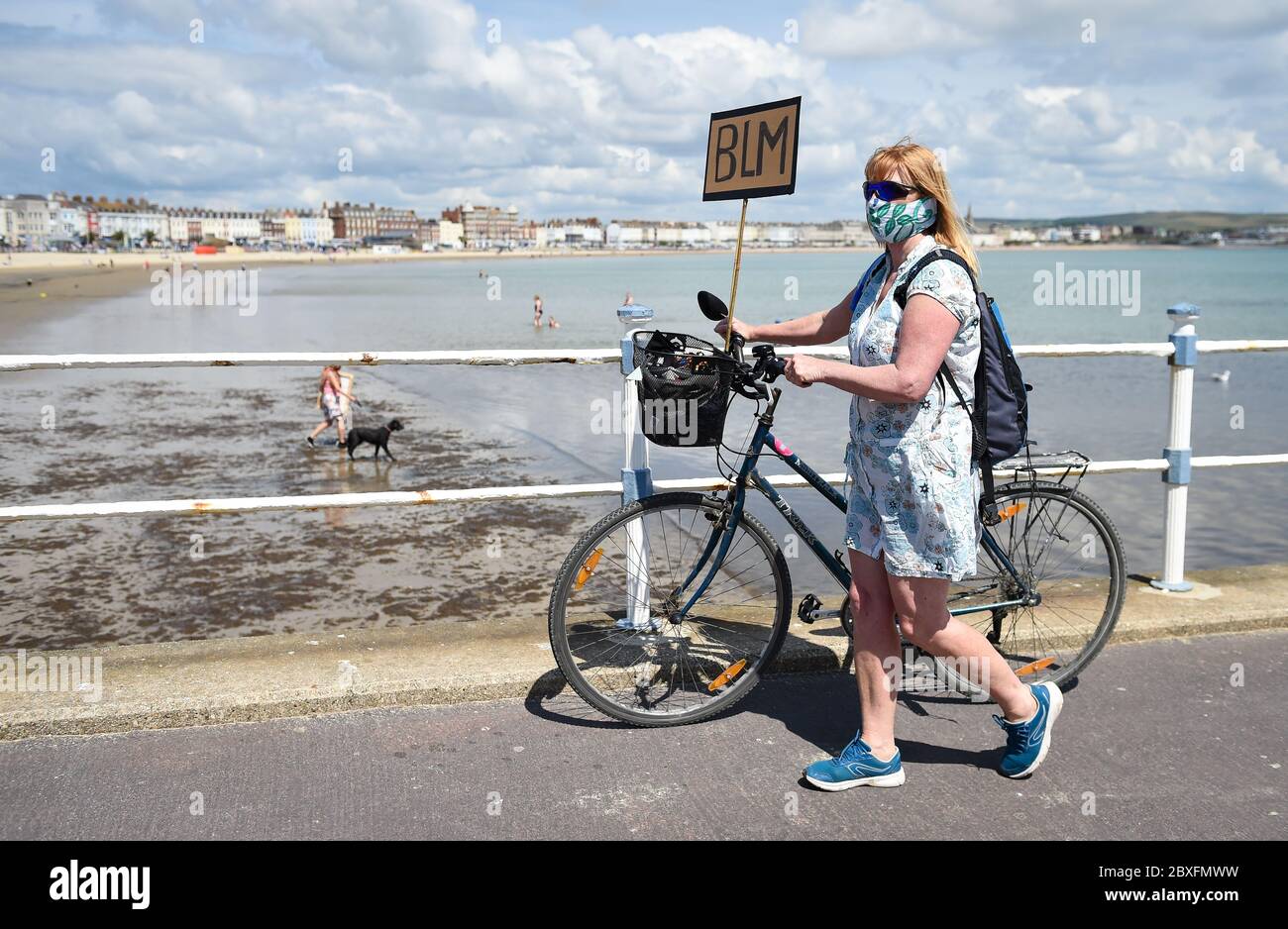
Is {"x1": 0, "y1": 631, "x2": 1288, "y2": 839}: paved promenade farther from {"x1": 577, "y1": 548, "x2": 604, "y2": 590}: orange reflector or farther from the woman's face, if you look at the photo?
the woman's face

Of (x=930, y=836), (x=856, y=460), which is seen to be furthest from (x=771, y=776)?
(x=856, y=460)

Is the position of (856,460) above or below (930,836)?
above

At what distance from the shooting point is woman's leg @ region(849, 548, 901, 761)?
3.51 meters

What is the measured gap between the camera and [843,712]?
4129mm

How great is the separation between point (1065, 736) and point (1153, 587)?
5.92 feet

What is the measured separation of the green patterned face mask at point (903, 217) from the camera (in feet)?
10.5

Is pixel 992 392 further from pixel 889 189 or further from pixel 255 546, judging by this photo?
pixel 255 546

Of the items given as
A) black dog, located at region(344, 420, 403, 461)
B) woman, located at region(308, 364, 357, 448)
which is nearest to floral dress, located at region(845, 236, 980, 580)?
black dog, located at region(344, 420, 403, 461)

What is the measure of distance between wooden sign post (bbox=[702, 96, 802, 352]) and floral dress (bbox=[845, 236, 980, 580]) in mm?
632

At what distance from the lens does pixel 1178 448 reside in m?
5.22

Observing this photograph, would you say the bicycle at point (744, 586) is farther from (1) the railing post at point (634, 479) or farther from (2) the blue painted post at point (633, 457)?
(2) the blue painted post at point (633, 457)

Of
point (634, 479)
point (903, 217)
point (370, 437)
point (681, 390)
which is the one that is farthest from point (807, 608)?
point (370, 437)
